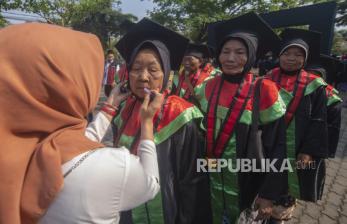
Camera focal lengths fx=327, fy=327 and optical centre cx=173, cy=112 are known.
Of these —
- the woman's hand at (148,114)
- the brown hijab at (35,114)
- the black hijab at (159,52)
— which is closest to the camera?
the brown hijab at (35,114)

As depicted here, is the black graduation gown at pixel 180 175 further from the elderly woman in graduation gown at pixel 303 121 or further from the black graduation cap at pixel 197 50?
the black graduation cap at pixel 197 50

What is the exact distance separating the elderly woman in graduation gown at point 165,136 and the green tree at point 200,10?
14156mm

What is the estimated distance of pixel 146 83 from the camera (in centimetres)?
198

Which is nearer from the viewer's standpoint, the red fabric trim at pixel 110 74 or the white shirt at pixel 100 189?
the white shirt at pixel 100 189

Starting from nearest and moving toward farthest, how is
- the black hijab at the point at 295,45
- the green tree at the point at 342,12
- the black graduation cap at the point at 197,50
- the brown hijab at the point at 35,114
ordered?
the brown hijab at the point at 35,114, the black hijab at the point at 295,45, the black graduation cap at the point at 197,50, the green tree at the point at 342,12

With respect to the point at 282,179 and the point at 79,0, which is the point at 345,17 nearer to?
the point at 79,0

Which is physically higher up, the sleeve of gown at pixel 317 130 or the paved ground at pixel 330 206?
the sleeve of gown at pixel 317 130

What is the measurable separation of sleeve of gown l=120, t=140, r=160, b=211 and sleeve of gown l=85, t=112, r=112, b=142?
67 cm

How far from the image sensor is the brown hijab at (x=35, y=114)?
100 centimetres

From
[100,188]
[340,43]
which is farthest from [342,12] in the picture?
[100,188]

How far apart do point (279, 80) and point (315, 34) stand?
630mm

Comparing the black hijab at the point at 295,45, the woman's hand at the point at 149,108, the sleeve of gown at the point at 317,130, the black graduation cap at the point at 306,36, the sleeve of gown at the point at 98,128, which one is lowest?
the sleeve of gown at the point at 317,130

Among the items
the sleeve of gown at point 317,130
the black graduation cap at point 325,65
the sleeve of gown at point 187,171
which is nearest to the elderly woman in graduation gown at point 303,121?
the sleeve of gown at point 317,130

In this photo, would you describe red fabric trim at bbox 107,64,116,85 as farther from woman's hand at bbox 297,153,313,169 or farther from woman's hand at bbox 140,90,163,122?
woman's hand at bbox 140,90,163,122
